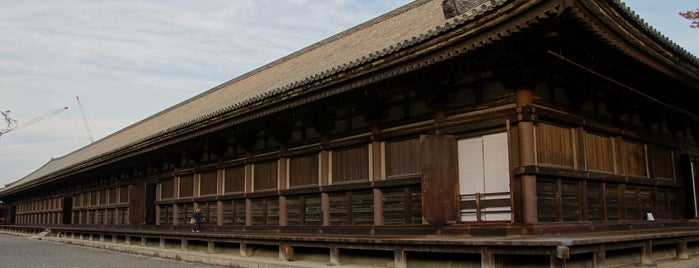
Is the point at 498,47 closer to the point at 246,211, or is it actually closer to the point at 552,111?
the point at 552,111

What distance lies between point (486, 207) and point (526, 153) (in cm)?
135

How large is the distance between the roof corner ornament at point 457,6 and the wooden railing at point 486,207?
3.91 metres

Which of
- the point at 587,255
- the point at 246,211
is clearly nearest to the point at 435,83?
the point at 587,255

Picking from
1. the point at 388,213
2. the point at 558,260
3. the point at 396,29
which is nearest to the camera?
the point at 558,260

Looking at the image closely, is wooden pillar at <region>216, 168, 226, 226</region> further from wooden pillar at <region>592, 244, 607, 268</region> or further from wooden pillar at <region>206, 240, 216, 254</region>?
wooden pillar at <region>592, 244, 607, 268</region>

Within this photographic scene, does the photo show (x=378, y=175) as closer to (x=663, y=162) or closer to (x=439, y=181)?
(x=439, y=181)

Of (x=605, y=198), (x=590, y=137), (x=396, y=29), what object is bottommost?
(x=605, y=198)

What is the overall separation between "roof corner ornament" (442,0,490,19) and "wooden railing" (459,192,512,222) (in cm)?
391

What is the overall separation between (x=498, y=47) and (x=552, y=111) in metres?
2.17

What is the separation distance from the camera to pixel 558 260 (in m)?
8.62

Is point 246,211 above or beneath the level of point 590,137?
beneath

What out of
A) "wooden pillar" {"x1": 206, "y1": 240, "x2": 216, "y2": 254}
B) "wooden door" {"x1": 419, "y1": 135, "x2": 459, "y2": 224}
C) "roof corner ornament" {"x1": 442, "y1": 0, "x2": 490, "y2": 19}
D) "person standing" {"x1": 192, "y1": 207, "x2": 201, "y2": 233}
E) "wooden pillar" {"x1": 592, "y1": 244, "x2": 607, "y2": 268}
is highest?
"roof corner ornament" {"x1": 442, "y1": 0, "x2": 490, "y2": 19}

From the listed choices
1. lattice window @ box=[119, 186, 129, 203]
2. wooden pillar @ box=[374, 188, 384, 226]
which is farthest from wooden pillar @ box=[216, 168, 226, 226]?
lattice window @ box=[119, 186, 129, 203]

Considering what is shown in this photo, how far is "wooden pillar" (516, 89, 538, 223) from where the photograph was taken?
10.5 m
